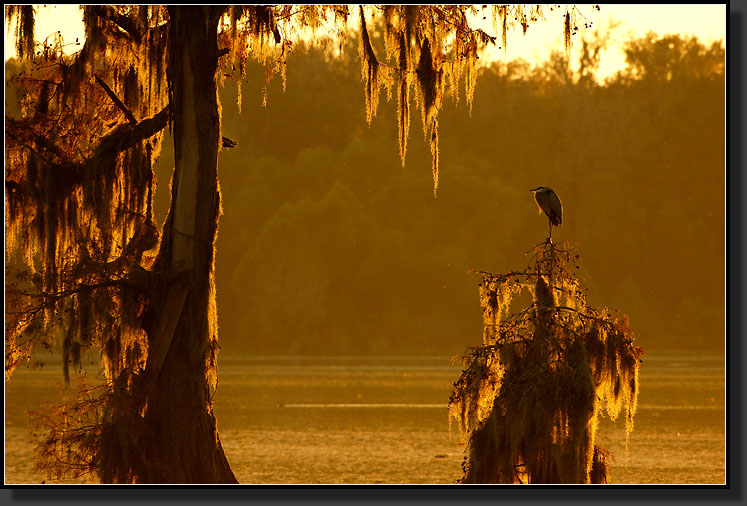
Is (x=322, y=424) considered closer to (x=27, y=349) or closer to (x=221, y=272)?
(x=27, y=349)

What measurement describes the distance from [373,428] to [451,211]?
86.3ft

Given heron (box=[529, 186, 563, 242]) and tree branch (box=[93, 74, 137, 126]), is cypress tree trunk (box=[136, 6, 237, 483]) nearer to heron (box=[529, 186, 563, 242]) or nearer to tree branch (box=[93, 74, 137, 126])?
tree branch (box=[93, 74, 137, 126])

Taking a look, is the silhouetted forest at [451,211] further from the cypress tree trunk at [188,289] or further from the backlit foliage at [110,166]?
the cypress tree trunk at [188,289]

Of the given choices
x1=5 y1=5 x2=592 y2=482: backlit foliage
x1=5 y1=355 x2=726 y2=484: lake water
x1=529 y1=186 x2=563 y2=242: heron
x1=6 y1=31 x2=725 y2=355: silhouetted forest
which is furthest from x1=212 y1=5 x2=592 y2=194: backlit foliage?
x1=6 y1=31 x2=725 y2=355: silhouetted forest

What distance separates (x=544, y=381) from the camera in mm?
7180

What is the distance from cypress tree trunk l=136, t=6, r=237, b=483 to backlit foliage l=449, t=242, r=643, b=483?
5.66 ft

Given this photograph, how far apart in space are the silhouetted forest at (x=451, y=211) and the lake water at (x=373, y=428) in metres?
10.4

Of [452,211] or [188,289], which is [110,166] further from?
[452,211]

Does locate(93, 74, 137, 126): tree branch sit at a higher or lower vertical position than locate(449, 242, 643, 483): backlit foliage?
higher

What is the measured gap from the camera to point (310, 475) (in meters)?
13.6

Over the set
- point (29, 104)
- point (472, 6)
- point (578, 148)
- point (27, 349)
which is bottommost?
point (27, 349)

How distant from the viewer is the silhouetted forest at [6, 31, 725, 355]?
42.5 m

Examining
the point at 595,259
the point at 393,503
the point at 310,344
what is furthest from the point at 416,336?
the point at 393,503

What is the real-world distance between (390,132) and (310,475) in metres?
33.4
